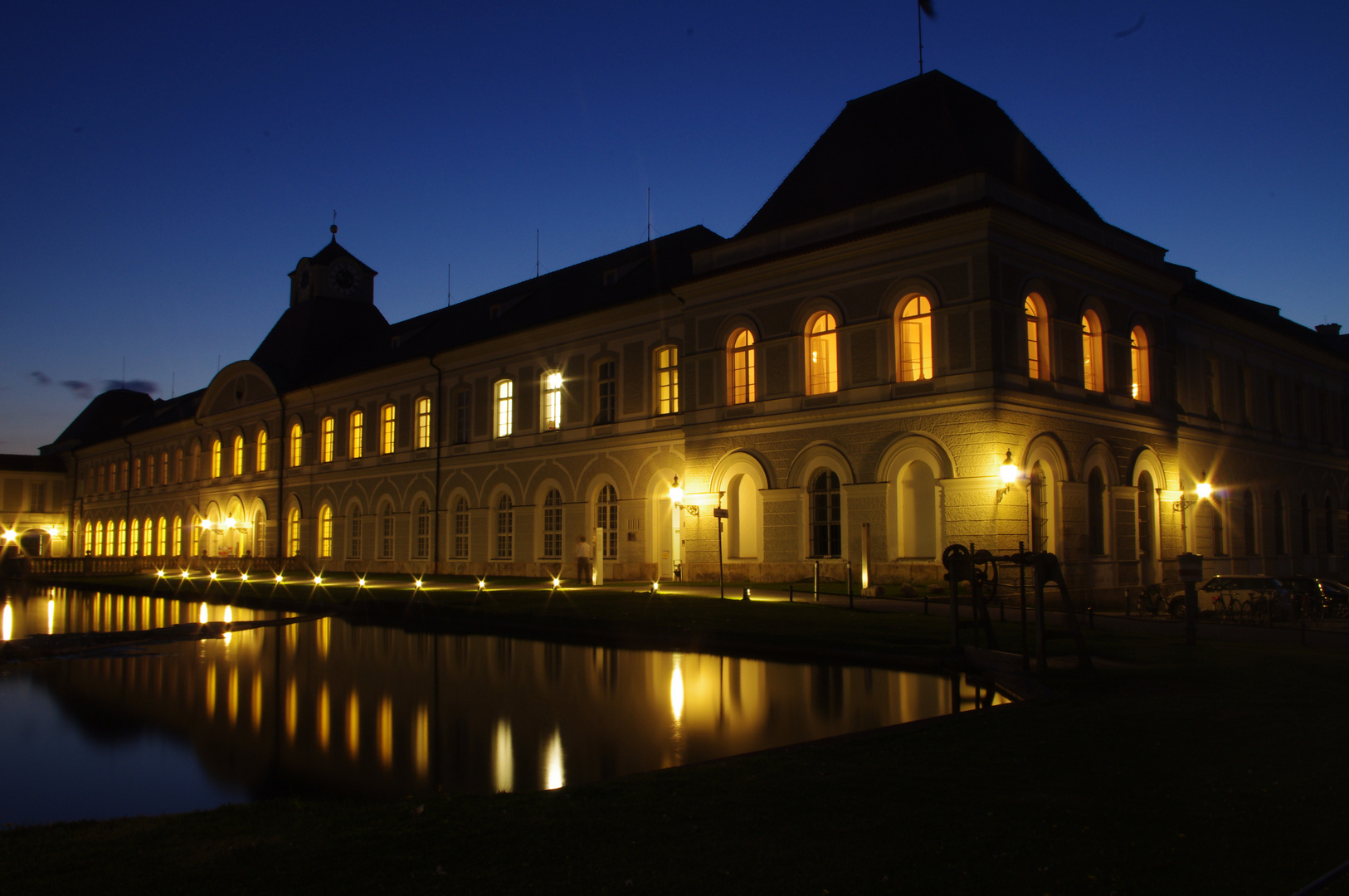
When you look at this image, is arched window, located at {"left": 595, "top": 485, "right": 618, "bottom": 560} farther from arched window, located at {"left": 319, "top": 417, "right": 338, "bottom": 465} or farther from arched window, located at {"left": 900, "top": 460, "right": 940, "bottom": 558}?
arched window, located at {"left": 319, "top": 417, "right": 338, "bottom": 465}

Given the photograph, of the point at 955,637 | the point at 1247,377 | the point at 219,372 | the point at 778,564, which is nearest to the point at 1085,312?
the point at 778,564

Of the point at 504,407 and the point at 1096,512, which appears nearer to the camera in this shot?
the point at 1096,512

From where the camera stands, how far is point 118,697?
1295 centimetres

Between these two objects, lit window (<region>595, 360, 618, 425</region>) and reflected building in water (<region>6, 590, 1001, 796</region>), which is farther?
lit window (<region>595, 360, 618, 425</region>)

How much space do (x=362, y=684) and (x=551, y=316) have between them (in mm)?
26644

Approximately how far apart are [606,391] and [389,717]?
85.6 feet

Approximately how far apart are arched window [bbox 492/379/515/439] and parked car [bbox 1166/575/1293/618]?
25.7 meters

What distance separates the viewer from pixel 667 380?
34.6m

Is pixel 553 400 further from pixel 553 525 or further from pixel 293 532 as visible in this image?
pixel 293 532

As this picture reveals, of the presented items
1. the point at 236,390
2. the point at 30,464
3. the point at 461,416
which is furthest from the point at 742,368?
the point at 30,464

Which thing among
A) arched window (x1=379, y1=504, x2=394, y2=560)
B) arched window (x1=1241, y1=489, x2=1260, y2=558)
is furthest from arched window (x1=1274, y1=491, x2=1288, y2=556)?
arched window (x1=379, y1=504, x2=394, y2=560)

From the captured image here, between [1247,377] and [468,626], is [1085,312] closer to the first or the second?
[1247,377]

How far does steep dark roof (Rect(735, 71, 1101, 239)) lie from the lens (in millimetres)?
27328

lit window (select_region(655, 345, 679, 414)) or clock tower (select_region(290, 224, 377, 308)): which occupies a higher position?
clock tower (select_region(290, 224, 377, 308))
